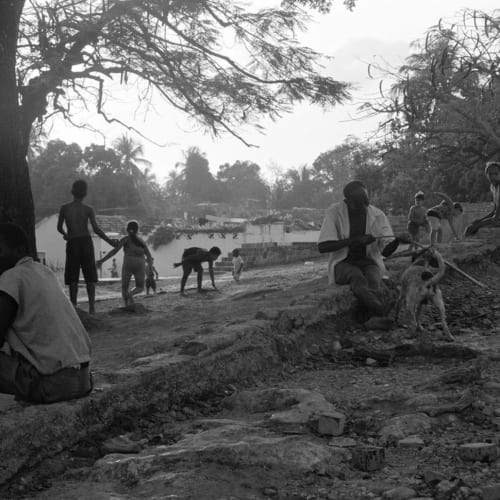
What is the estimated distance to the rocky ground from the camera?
2.89m

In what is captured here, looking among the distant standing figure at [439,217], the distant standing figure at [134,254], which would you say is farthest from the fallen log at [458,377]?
the distant standing figure at [439,217]

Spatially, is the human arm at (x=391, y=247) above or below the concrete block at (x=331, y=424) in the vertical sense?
above

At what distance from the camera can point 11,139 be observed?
23.1 feet

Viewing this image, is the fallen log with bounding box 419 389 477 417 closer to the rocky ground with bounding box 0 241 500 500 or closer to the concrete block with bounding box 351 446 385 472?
the rocky ground with bounding box 0 241 500 500

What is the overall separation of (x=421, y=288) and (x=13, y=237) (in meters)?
3.29

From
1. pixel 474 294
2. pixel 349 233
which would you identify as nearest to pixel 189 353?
pixel 349 233

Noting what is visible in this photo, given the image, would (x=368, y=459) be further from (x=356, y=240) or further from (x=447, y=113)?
(x=447, y=113)

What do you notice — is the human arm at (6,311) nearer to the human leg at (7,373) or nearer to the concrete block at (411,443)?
the human leg at (7,373)

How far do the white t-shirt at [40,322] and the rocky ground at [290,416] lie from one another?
0.31 metres

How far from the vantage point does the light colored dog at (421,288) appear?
570cm

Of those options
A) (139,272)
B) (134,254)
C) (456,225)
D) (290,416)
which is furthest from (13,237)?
(456,225)

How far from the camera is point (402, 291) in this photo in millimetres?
5926

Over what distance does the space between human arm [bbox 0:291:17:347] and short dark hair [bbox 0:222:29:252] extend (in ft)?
0.96

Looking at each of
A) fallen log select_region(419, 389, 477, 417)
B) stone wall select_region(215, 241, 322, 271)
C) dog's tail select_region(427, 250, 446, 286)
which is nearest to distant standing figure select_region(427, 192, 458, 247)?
stone wall select_region(215, 241, 322, 271)
